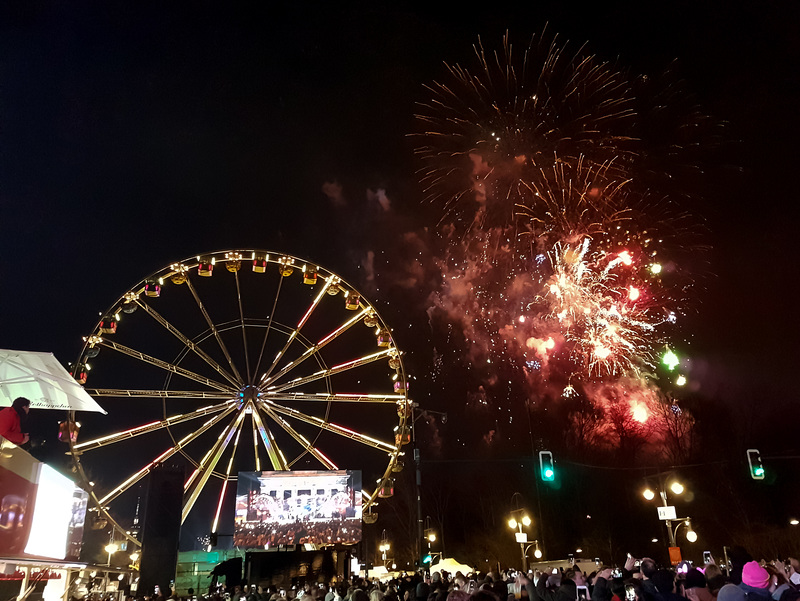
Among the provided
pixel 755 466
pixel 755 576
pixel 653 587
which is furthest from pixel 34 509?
pixel 755 466

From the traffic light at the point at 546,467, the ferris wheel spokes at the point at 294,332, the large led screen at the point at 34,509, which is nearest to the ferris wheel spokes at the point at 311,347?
the ferris wheel spokes at the point at 294,332

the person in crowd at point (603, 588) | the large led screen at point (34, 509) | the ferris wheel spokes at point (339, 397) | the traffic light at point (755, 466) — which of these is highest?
the ferris wheel spokes at point (339, 397)

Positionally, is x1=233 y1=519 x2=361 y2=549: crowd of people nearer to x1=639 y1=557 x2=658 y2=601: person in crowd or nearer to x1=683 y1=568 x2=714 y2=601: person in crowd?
x1=639 y1=557 x2=658 y2=601: person in crowd

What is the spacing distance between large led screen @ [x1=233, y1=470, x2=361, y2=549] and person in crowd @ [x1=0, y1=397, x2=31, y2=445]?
15.8 meters

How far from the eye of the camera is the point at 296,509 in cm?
2272

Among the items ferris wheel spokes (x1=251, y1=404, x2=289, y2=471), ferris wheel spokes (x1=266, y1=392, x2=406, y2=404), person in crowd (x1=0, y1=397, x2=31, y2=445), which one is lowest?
person in crowd (x1=0, y1=397, x2=31, y2=445)

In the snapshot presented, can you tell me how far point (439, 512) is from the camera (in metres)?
54.6

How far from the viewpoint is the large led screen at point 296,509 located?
22.3m

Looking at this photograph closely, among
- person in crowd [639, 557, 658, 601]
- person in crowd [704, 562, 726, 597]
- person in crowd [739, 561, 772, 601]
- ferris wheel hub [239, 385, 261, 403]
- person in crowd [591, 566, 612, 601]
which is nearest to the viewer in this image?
person in crowd [739, 561, 772, 601]

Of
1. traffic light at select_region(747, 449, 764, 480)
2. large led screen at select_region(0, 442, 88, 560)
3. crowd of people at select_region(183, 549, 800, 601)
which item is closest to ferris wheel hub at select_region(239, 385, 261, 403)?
crowd of people at select_region(183, 549, 800, 601)

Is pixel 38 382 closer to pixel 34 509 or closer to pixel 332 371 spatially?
pixel 34 509

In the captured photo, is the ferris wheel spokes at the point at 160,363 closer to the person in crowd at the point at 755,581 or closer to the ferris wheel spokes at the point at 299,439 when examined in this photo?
the ferris wheel spokes at the point at 299,439

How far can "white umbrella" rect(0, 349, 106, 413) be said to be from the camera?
7820mm

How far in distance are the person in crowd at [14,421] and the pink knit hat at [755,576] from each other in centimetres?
802
